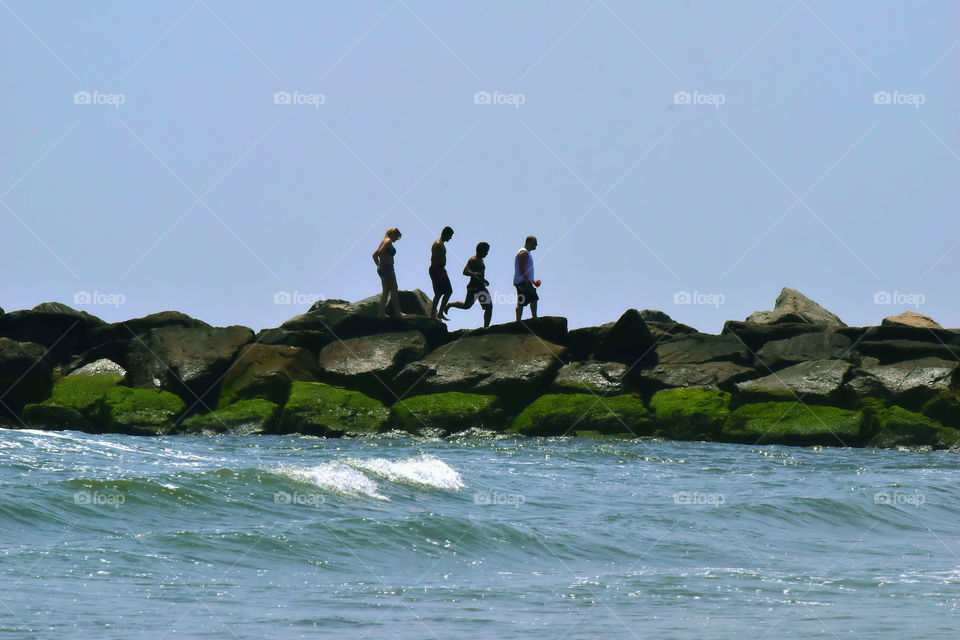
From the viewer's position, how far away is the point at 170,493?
10695mm

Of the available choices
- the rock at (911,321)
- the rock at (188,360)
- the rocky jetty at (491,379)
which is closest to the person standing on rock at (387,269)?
the rocky jetty at (491,379)

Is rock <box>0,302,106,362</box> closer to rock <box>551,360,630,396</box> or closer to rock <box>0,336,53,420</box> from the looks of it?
rock <box>0,336,53,420</box>

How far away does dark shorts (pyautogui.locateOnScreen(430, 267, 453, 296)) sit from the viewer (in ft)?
73.0

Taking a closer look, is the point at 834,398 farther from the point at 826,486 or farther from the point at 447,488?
the point at 447,488

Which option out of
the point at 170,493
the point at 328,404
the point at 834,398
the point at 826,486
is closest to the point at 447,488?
the point at 170,493

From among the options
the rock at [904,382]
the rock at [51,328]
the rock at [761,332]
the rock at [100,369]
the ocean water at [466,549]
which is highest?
the rock at [761,332]

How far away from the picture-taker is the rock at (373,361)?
21703 millimetres

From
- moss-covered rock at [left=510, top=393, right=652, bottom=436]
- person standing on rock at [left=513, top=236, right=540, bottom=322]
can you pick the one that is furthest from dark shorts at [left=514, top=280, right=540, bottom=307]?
moss-covered rock at [left=510, top=393, right=652, bottom=436]

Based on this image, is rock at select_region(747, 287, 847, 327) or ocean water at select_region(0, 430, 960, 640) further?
rock at select_region(747, 287, 847, 327)

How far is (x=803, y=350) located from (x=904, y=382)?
2514 millimetres

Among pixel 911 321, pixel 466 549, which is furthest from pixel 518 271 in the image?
pixel 466 549

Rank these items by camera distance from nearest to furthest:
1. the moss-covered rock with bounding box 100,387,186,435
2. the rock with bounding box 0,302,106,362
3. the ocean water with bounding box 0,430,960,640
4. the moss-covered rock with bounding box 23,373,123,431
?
the ocean water with bounding box 0,430,960,640 → the moss-covered rock with bounding box 100,387,186,435 → the moss-covered rock with bounding box 23,373,123,431 → the rock with bounding box 0,302,106,362

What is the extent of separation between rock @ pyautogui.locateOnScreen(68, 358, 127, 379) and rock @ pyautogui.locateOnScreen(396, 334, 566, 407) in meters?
6.37

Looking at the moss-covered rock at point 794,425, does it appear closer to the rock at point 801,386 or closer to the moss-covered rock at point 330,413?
the rock at point 801,386
